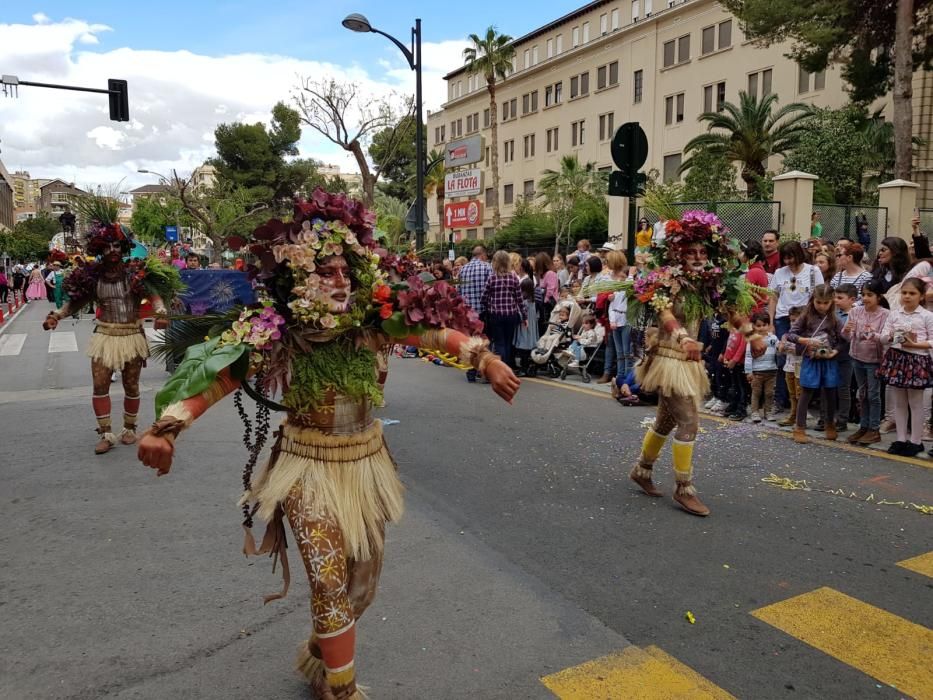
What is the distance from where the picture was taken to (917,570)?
4.44 metres

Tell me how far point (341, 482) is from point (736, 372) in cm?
674

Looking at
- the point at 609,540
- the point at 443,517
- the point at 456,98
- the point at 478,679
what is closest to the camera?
the point at 478,679

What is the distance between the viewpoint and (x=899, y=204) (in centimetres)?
1656

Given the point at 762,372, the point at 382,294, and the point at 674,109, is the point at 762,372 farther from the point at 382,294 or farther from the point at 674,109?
the point at 674,109

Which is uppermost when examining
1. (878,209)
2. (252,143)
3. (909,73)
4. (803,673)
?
(252,143)

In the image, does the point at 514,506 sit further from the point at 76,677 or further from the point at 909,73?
A: the point at 909,73

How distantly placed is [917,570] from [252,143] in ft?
195

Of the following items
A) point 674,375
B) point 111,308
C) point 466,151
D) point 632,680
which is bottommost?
point 632,680

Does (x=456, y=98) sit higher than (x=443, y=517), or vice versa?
(x=456, y=98)

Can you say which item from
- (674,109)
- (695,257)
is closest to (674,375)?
(695,257)

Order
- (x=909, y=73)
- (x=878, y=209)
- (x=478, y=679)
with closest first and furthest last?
1. (x=478, y=679)
2. (x=878, y=209)
3. (x=909, y=73)

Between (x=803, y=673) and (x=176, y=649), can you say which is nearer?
(x=803, y=673)

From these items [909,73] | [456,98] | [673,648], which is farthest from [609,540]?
[456,98]

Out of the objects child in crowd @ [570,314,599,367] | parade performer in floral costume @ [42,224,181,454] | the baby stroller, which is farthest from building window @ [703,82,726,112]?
parade performer in floral costume @ [42,224,181,454]
